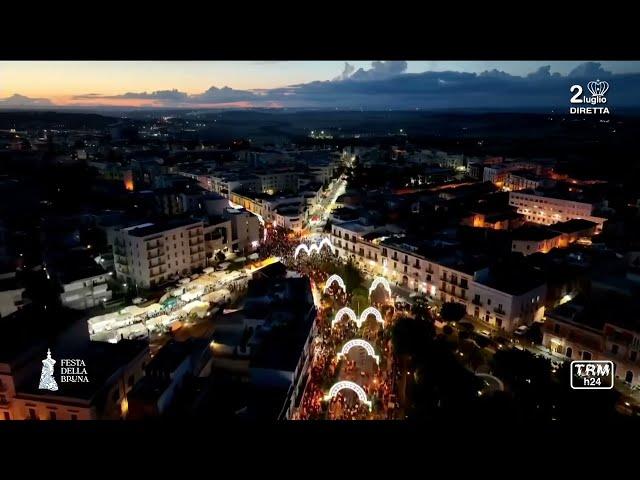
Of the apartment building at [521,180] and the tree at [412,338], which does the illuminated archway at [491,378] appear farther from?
the apartment building at [521,180]

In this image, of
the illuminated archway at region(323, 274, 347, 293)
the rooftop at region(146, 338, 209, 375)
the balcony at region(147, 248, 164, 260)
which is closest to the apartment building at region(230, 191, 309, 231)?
the balcony at region(147, 248, 164, 260)

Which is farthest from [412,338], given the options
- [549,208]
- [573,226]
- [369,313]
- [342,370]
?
[549,208]

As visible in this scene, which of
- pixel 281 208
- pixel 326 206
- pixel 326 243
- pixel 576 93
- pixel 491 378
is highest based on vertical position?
pixel 576 93

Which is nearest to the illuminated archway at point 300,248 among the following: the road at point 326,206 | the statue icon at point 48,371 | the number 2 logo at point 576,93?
the road at point 326,206

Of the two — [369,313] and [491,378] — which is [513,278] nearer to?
[491,378]
